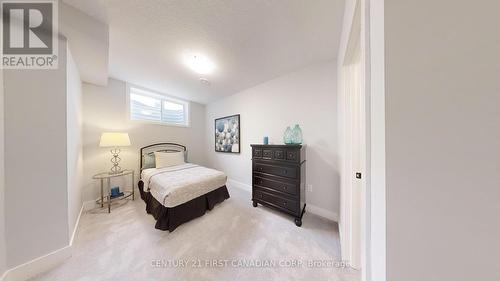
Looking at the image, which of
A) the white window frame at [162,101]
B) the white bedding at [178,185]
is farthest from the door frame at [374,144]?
the white window frame at [162,101]

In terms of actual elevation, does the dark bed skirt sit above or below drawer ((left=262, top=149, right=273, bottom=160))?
below

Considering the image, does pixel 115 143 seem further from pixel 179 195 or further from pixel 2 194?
pixel 179 195

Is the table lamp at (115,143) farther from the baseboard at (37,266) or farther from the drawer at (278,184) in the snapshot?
the drawer at (278,184)

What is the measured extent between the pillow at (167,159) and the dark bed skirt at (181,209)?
501 millimetres

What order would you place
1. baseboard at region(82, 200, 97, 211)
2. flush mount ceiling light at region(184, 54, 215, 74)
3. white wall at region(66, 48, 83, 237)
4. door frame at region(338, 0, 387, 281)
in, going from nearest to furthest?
door frame at region(338, 0, 387, 281)
white wall at region(66, 48, 83, 237)
flush mount ceiling light at region(184, 54, 215, 74)
baseboard at region(82, 200, 97, 211)

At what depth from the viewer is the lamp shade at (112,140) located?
2.56 metres

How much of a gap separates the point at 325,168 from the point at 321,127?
65cm

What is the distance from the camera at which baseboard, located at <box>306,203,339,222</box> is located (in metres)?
2.23

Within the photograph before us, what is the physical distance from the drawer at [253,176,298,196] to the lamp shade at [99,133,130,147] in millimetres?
2491

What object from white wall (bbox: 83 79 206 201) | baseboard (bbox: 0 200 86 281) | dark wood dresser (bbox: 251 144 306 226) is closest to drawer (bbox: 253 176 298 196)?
dark wood dresser (bbox: 251 144 306 226)

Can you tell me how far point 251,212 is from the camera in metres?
2.48

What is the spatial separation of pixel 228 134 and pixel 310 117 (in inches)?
83.8

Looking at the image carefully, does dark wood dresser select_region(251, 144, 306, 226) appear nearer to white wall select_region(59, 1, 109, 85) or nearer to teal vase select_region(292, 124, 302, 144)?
teal vase select_region(292, 124, 302, 144)

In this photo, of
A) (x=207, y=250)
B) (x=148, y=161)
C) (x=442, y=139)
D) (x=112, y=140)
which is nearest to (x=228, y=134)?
(x=148, y=161)
